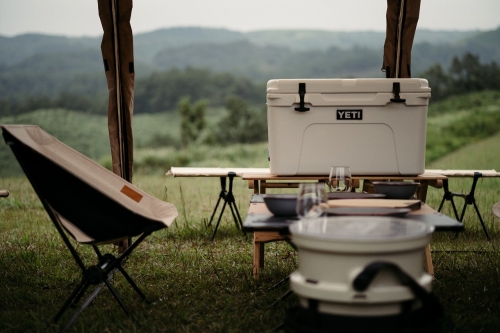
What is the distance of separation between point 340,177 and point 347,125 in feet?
3.84

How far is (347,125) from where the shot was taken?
12.0 ft

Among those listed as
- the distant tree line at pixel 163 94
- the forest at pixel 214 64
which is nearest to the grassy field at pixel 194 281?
the forest at pixel 214 64

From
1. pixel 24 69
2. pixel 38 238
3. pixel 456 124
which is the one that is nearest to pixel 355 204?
pixel 38 238

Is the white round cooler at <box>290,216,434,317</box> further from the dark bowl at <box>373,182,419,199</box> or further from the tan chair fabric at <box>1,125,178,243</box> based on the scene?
the tan chair fabric at <box>1,125,178,243</box>

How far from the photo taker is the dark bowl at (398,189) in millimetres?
2487

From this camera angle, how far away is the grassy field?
2.68 metres

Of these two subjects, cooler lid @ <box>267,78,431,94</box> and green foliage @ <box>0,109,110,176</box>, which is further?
green foliage @ <box>0,109,110,176</box>

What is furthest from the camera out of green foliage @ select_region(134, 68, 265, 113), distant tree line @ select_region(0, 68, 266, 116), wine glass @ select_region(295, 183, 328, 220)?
green foliage @ select_region(134, 68, 265, 113)

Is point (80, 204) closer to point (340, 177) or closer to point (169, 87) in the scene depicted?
point (340, 177)

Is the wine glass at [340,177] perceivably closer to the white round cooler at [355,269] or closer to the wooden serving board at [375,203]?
the wooden serving board at [375,203]

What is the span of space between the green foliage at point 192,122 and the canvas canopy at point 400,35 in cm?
1629

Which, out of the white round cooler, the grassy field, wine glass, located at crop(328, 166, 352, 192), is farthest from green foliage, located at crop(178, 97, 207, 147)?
the white round cooler

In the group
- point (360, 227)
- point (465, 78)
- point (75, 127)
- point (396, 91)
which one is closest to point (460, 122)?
point (465, 78)

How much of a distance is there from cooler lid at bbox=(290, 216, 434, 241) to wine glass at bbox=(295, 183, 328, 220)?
3 cm
